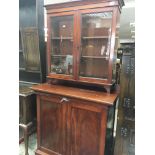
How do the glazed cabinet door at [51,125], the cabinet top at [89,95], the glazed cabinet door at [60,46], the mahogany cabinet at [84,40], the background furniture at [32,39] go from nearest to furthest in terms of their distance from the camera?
the cabinet top at [89,95]
the mahogany cabinet at [84,40]
the glazed cabinet door at [51,125]
the glazed cabinet door at [60,46]
the background furniture at [32,39]

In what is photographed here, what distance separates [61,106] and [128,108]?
714mm

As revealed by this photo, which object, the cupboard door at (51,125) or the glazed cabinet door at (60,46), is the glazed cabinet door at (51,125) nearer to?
the cupboard door at (51,125)

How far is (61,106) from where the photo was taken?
1662 millimetres

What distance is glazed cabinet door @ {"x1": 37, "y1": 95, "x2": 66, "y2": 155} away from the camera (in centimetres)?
169

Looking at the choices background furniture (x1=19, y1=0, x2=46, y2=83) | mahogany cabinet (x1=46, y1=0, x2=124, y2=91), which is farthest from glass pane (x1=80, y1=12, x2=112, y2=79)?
background furniture (x1=19, y1=0, x2=46, y2=83)

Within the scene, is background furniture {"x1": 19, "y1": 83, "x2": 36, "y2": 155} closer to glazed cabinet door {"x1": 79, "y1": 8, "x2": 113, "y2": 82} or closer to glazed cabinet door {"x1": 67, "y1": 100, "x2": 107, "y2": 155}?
glazed cabinet door {"x1": 67, "y1": 100, "x2": 107, "y2": 155}

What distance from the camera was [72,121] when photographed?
63.3 inches

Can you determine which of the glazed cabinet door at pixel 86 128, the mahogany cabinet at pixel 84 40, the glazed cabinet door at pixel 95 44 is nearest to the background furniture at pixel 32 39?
the mahogany cabinet at pixel 84 40

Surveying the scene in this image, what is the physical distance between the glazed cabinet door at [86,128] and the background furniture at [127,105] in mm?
210

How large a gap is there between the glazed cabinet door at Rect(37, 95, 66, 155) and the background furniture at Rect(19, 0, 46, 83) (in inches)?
21.2

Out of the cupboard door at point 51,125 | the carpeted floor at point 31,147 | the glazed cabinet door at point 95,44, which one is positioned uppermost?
the glazed cabinet door at point 95,44

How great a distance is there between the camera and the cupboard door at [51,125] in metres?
1.70

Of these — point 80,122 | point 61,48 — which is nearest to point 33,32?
point 61,48

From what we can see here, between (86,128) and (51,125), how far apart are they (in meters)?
0.48
